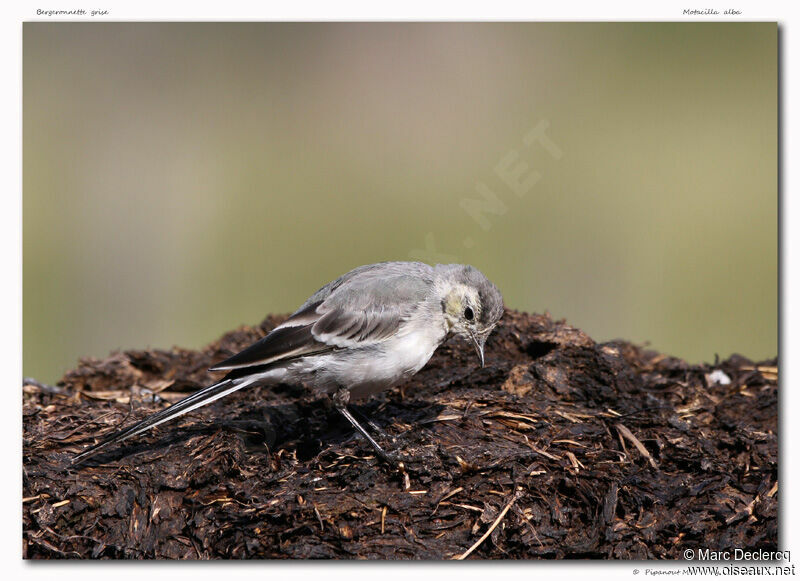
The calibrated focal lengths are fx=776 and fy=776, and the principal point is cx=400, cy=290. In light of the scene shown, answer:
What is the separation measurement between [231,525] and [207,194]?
7790 mm

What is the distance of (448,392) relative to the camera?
565 centimetres

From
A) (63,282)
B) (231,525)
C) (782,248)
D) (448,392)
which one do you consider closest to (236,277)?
(63,282)

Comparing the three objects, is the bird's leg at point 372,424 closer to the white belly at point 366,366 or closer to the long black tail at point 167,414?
the white belly at point 366,366

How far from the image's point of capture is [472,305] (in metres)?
5.30

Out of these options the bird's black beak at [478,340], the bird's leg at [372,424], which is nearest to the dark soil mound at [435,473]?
the bird's leg at [372,424]

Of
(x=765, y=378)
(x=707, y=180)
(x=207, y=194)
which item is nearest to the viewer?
(x=765, y=378)

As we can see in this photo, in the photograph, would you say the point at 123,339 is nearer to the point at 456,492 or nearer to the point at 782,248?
the point at 456,492

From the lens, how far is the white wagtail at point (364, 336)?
500 centimetres

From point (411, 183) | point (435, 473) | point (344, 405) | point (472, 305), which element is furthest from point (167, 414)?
point (411, 183)

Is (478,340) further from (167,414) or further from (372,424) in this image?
(167,414)

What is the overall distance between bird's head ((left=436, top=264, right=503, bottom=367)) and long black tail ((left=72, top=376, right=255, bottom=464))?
147 centimetres

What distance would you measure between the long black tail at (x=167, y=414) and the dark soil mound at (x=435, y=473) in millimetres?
91

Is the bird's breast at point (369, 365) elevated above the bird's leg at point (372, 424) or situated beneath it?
elevated above

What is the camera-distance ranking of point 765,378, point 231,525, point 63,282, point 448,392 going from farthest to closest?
1. point 63,282
2. point 765,378
3. point 448,392
4. point 231,525
